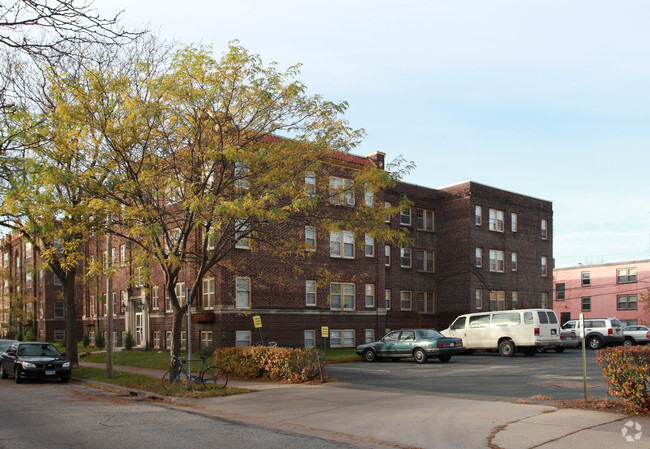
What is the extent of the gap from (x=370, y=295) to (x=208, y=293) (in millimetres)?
10965

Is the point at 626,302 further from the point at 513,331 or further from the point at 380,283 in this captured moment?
the point at 513,331

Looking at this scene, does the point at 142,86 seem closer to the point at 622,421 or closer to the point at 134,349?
the point at 622,421

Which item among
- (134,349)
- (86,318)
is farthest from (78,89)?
(86,318)

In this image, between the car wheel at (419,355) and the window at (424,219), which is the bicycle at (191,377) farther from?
the window at (424,219)

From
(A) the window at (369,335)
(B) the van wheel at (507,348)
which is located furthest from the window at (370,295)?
(B) the van wheel at (507,348)

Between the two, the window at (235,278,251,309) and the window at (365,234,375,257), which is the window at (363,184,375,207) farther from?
the window at (365,234,375,257)

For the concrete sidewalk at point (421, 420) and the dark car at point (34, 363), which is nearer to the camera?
the concrete sidewalk at point (421, 420)

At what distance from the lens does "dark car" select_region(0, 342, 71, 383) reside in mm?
21344

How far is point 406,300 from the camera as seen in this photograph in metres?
42.1

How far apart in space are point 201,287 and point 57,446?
22.4 metres

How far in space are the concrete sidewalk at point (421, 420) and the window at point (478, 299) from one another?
2751 centimetres

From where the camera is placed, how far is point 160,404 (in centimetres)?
1534

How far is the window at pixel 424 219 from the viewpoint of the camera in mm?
43312

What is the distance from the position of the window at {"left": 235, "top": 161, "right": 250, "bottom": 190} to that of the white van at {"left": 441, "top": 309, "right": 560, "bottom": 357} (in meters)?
16.0
